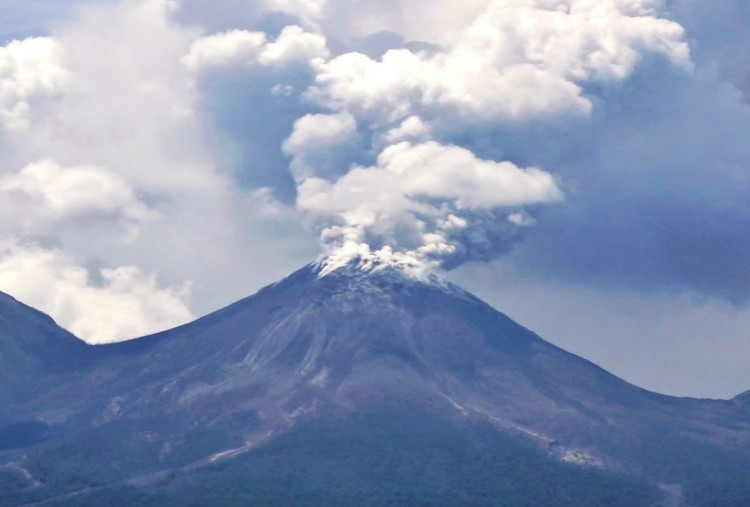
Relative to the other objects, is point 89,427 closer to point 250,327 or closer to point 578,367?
point 250,327

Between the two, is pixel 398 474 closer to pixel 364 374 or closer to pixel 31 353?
pixel 364 374

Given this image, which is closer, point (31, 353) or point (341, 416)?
point (341, 416)

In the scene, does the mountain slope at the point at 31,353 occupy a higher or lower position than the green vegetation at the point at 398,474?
higher

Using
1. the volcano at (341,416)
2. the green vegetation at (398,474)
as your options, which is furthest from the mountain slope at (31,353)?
the green vegetation at (398,474)

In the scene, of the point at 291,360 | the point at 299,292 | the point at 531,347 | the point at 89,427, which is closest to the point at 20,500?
the point at 89,427

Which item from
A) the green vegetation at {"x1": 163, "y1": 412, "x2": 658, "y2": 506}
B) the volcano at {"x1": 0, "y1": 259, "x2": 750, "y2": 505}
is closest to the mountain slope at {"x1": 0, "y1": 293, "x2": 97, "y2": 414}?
the volcano at {"x1": 0, "y1": 259, "x2": 750, "y2": 505}

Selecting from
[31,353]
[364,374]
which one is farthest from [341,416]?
[31,353]

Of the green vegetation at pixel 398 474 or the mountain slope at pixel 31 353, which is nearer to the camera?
the green vegetation at pixel 398 474

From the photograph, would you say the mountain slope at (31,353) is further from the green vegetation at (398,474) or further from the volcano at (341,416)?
the green vegetation at (398,474)
